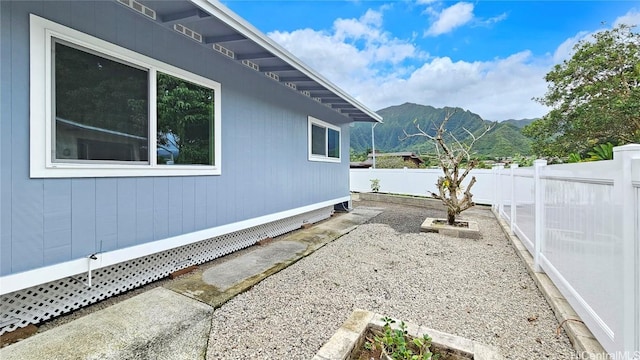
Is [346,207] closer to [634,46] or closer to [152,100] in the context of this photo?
[152,100]

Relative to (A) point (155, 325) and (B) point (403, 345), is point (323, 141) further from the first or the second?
(B) point (403, 345)

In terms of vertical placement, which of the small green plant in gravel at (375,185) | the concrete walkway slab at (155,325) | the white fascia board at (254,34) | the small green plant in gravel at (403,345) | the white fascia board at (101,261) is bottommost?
the concrete walkway slab at (155,325)

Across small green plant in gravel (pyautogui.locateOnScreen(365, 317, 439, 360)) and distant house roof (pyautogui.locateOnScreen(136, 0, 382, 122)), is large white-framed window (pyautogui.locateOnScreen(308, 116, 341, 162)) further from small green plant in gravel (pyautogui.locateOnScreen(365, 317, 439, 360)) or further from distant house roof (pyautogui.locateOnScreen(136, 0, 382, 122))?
small green plant in gravel (pyautogui.locateOnScreen(365, 317, 439, 360))

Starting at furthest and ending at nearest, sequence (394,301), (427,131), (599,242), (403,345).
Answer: (427,131), (394,301), (599,242), (403,345)

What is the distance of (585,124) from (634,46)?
17.5ft

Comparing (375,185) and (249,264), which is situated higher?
(375,185)

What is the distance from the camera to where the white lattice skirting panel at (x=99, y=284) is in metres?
2.17

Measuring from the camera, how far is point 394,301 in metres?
2.79

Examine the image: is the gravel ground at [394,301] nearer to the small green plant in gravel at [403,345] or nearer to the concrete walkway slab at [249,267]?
the concrete walkway slab at [249,267]

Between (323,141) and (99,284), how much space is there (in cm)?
530

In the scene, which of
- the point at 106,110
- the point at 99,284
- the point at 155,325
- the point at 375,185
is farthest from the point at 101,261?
the point at 375,185

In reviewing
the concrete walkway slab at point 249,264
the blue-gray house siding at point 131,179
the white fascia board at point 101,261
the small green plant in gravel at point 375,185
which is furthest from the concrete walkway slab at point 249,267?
the small green plant in gravel at point 375,185

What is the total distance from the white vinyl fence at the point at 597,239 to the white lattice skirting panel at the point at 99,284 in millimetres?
3990

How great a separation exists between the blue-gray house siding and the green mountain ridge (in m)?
21.1
